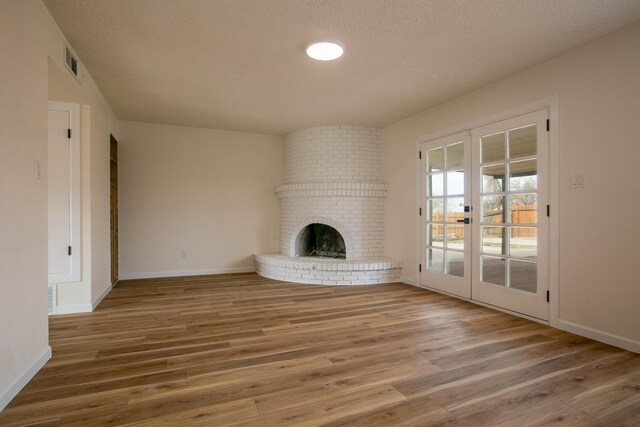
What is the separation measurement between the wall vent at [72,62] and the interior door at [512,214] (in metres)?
4.04

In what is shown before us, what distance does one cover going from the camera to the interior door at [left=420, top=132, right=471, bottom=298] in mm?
Result: 4016

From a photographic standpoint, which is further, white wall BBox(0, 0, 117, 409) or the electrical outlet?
the electrical outlet

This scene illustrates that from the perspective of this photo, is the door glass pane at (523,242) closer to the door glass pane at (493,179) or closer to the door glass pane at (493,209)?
the door glass pane at (493,209)

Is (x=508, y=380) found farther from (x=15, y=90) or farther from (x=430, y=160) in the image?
(x=15, y=90)

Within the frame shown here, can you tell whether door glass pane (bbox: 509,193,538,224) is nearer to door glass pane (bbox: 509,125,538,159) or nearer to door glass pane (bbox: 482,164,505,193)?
door glass pane (bbox: 482,164,505,193)

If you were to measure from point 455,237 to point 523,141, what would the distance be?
1.34 meters

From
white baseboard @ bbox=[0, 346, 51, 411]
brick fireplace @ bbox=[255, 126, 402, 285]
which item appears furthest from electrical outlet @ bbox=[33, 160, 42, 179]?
brick fireplace @ bbox=[255, 126, 402, 285]

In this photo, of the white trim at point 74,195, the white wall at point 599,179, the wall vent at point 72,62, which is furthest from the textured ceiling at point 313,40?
the white trim at point 74,195

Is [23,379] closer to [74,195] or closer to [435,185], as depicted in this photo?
[74,195]

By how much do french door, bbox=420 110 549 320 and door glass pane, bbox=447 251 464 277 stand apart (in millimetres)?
12

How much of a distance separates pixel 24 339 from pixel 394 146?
4748 mm

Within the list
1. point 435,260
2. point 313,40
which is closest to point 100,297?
point 313,40

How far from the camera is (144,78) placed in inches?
142

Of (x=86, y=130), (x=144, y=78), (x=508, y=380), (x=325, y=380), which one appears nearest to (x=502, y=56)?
(x=508, y=380)
